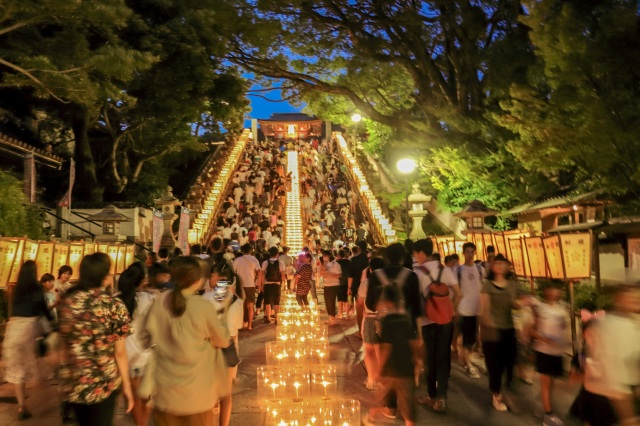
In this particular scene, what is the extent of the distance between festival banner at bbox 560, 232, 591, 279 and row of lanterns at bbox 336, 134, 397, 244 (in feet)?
36.2

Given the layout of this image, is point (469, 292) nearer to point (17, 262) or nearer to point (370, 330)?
point (370, 330)

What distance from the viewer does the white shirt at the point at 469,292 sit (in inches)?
320

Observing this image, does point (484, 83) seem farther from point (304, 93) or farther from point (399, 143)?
point (304, 93)

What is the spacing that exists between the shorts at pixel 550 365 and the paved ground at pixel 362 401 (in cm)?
55

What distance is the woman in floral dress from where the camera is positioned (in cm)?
391

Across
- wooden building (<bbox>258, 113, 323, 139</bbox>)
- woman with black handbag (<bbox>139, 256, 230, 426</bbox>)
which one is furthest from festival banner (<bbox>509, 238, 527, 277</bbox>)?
wooden building (<bbox>258, 113, 323, 139</bbox>)

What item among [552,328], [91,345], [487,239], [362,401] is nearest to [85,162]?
[487,239]

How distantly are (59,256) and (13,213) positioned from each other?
6.32 ft

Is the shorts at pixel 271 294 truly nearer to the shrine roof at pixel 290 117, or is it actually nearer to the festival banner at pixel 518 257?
the festival banner at pixel 518 257

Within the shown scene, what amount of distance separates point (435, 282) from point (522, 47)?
508 inches

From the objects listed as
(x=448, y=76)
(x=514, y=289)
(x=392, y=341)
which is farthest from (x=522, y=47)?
(x=392, y=341)

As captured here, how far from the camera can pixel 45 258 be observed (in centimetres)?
998

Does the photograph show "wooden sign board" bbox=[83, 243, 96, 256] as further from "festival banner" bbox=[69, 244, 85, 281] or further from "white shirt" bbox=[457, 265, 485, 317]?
"white shirt" bbox=[457, 265, 485, 317]

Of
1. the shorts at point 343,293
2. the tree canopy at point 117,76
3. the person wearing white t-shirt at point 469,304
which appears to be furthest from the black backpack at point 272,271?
the person wearing white t-shirt at point 469,304
